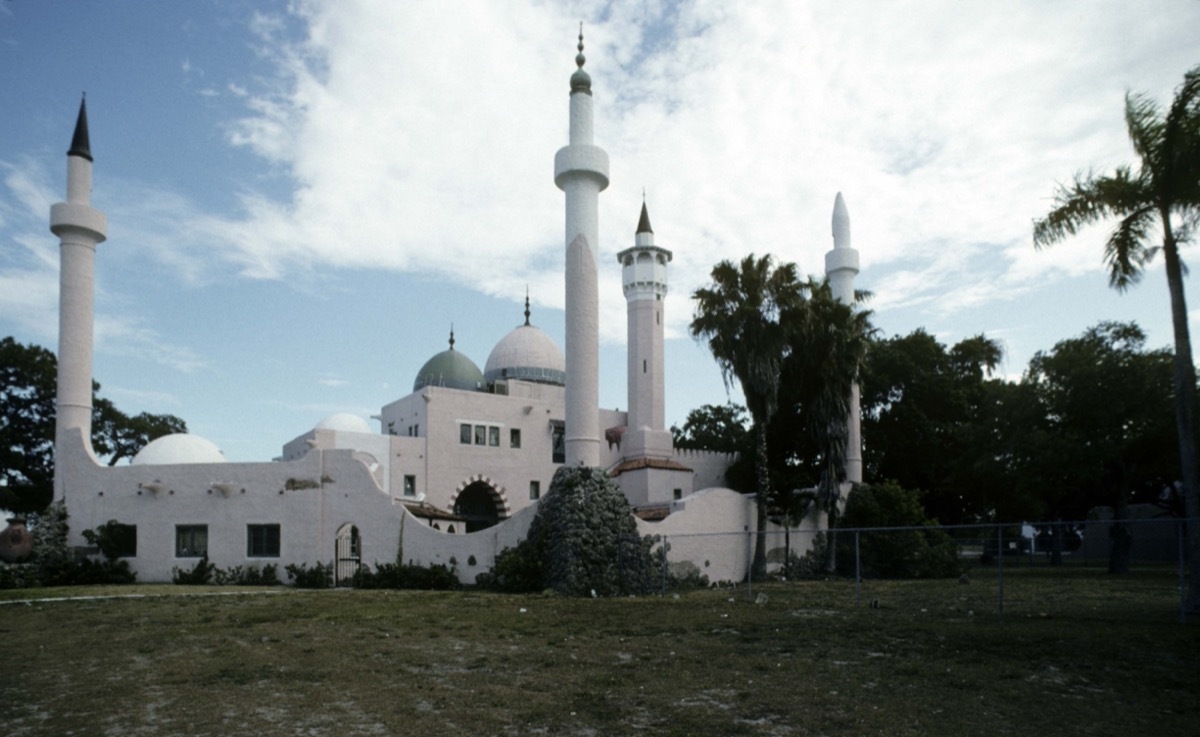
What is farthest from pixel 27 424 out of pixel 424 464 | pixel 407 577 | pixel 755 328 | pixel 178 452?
pixel 755 328

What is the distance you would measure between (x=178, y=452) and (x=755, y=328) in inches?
864

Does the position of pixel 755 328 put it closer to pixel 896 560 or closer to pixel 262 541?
pixel 896 560

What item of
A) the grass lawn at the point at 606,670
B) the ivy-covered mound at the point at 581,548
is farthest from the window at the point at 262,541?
the grass lawn at the point at 606,670

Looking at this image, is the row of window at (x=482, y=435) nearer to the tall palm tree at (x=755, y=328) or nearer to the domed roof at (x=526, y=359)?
the domed roof at (x=526, y=359)

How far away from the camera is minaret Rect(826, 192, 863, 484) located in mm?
37000

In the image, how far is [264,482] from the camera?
2933 centimetres

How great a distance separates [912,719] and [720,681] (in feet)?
8.10

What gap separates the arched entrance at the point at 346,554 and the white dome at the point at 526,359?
15.8m

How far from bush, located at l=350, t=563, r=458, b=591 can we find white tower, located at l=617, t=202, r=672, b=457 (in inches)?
570

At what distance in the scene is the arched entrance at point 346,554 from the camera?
94.1 feet

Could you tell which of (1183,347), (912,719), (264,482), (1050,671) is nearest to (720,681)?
(912,719)

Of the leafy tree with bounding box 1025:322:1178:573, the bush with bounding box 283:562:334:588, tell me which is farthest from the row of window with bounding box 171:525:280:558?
the leafy tree with bounding box 1025:322:1178:573

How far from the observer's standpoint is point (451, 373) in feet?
152

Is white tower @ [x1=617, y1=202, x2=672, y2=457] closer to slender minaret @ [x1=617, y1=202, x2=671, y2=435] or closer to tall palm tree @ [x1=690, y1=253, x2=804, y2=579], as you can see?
slender minaret @ [x1=617, y1=202, x2=671, y2=435]
